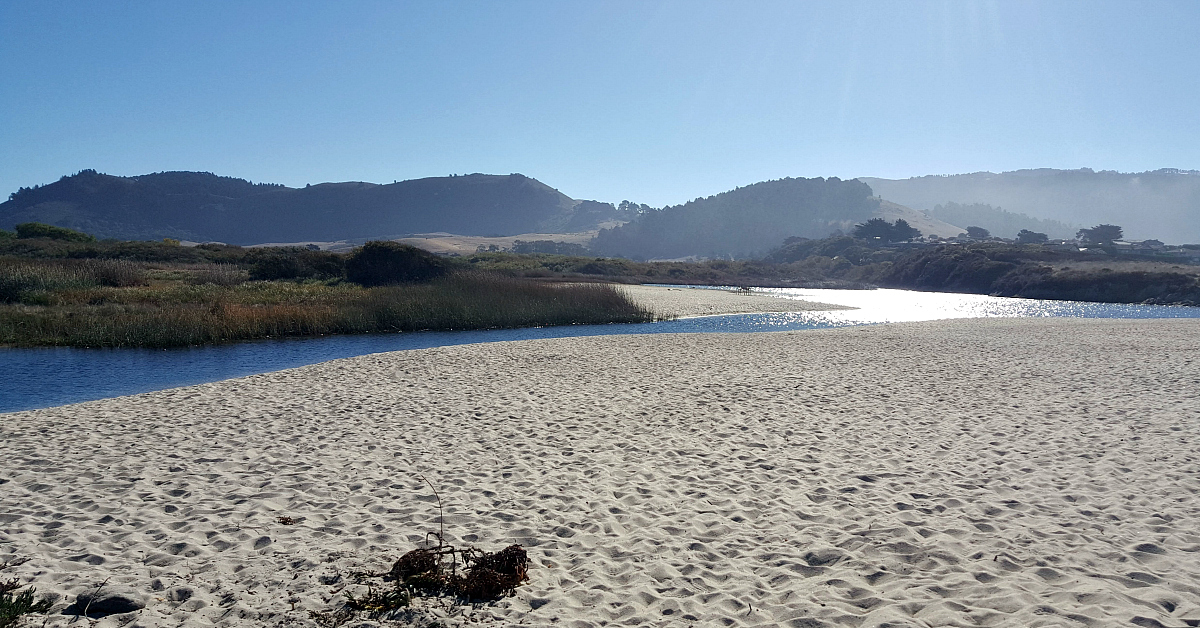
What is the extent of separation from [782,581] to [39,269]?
119 ft

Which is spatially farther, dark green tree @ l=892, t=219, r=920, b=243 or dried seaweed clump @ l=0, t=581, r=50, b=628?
dark green tree @ l=892, t=219, r=920, b=243

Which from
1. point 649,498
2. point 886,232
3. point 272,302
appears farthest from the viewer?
point 886,232

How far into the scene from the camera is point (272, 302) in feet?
Result: 90.4

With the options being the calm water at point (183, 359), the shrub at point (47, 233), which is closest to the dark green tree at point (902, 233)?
the calm water at point (183, 359)

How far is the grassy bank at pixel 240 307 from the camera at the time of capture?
20.4 meters

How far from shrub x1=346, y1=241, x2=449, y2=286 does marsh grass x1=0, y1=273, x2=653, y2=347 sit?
9.09 feet

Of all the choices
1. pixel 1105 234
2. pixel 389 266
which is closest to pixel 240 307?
pixel 389 266

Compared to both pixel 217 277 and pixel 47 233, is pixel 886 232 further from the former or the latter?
pixel 47 233

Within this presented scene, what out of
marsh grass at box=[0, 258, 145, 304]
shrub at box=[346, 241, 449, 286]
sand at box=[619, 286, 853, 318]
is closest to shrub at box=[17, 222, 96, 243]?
marsh grass at box=[0, 258, 145, 304]

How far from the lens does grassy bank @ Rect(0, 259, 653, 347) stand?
67.0ft

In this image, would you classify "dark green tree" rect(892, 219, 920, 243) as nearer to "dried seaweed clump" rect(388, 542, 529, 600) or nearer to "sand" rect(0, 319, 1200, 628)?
"sand" rect(0, 319, 1200, 628)

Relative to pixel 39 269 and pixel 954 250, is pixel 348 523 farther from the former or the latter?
pixel 954 250

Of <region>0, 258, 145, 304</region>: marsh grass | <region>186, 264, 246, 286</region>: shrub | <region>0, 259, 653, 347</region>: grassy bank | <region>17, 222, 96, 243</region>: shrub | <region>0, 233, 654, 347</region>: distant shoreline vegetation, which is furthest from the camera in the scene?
<region>17, 222, 96, 243</region>: shrub

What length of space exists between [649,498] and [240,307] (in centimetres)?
2313
